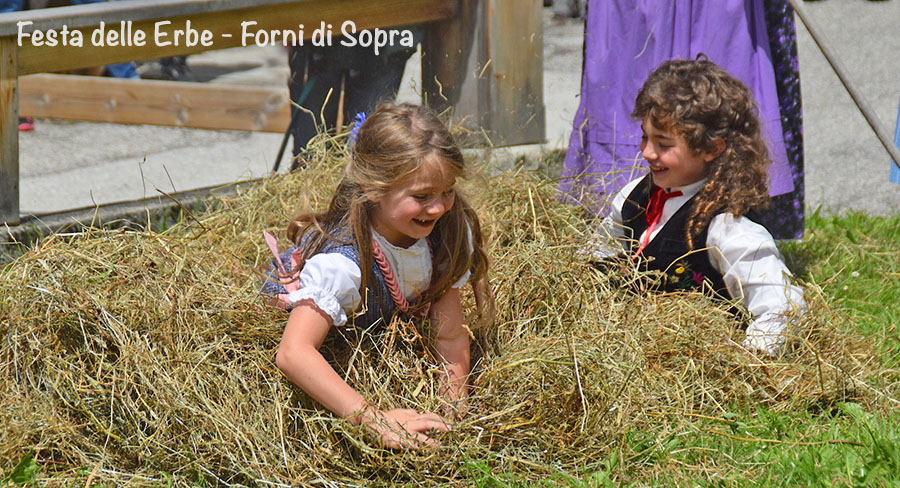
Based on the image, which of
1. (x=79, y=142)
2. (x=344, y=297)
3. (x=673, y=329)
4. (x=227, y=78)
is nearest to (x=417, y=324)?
(x=344, y=297)

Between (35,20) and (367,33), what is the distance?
1.35 m

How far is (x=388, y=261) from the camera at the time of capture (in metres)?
2.62

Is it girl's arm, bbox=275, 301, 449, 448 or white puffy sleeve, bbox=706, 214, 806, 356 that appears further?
white puffy sleeve, bbox=706, 214, 806, 356

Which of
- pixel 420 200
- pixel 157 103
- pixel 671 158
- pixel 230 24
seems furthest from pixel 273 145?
pixel 420 200

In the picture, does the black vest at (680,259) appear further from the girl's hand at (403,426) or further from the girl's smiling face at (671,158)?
the girl's hand at (403,426)

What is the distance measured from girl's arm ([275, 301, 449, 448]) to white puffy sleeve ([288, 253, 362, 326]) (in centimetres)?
5

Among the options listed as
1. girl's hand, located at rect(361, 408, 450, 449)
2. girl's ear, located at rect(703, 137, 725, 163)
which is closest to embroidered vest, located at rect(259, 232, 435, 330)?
girl's hand, located at rect(361, 408, 450, 449)

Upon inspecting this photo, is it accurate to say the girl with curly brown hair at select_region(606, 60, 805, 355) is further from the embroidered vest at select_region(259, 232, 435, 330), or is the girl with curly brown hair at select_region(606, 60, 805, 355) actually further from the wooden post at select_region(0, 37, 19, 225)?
the wooden post at select_region(0, 37, 19, 225)

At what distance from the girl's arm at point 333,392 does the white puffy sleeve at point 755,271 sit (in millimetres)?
1123

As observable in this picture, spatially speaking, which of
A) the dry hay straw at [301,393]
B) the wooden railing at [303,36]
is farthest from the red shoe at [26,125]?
the dry hay straw at [301,393]

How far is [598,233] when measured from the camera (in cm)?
344

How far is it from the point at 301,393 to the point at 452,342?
1.41 ft

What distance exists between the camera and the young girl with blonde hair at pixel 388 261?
7.75 ft

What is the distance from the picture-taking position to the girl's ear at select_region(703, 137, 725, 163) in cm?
308
